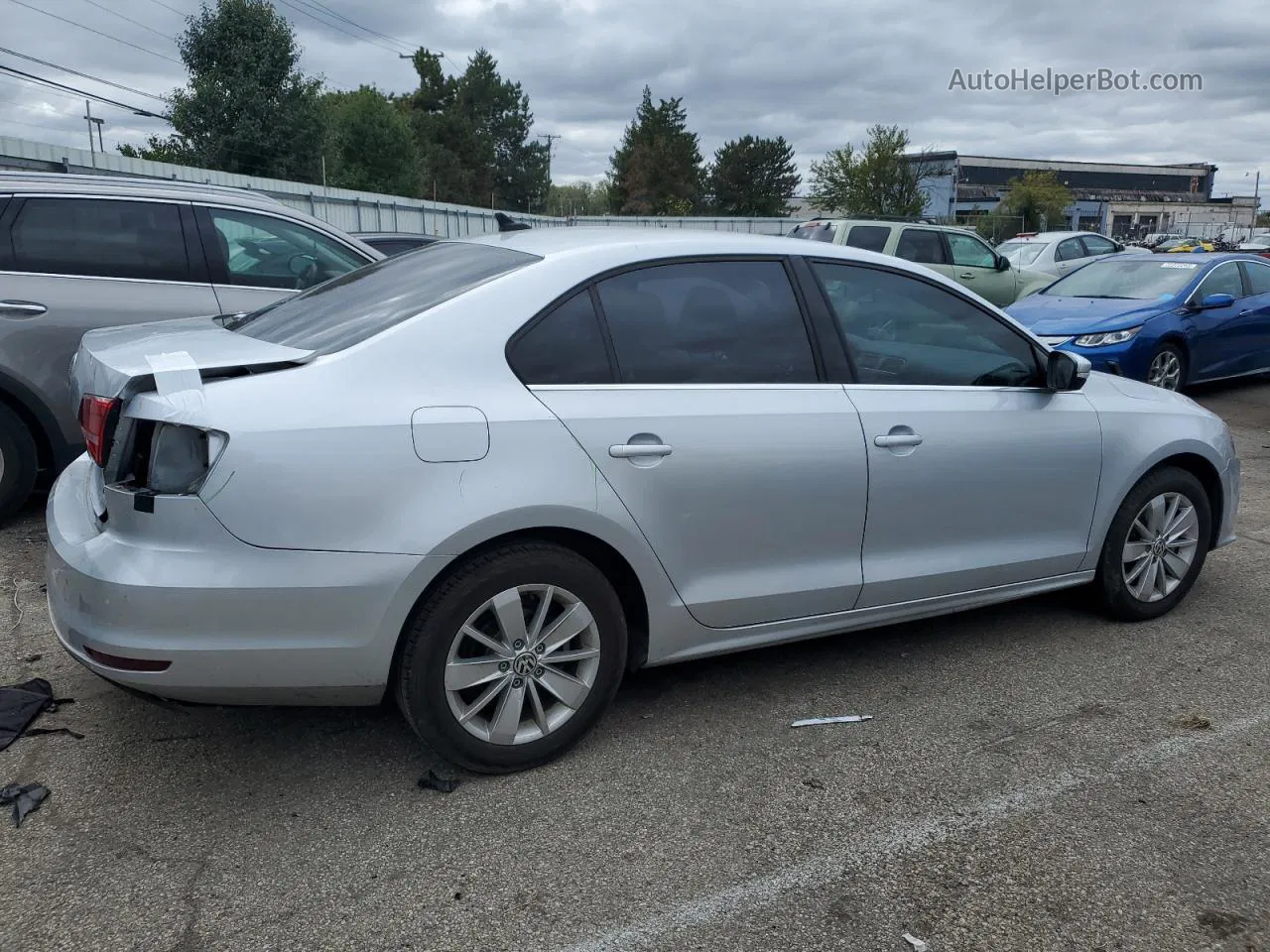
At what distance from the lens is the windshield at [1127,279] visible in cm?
1015

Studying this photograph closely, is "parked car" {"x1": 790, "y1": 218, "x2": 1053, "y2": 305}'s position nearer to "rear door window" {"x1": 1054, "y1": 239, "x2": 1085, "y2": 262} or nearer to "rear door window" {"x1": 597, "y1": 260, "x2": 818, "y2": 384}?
"rear door window" {"x1": 1054, "y1": 239, "x2": 1085, "y2": 262}

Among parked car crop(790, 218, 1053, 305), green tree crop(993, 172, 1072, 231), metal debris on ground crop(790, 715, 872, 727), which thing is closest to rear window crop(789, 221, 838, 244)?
parked car crop(790, 218, 1053, 305)

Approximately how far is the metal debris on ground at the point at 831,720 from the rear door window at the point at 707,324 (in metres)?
1.17

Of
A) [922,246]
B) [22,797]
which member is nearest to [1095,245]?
[922,246]

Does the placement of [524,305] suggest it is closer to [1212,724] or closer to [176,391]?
[176,391]

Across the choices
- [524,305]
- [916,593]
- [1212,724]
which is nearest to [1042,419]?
[916,593]

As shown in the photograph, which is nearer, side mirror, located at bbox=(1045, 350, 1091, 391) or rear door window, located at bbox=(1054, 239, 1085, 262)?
side mirror, located at bbox=(1045, 350, 1091, 391)

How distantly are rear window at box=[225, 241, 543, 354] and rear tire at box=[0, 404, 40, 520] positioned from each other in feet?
7.09

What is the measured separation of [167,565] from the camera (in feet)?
8.79

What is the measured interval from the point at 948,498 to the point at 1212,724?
119cm

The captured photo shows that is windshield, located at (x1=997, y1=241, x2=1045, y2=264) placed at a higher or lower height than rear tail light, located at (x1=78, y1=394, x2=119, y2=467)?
higher

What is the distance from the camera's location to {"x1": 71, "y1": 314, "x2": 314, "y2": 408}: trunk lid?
282cm

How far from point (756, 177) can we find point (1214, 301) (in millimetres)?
68341

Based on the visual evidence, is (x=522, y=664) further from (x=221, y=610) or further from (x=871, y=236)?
(x=871, y=236)
